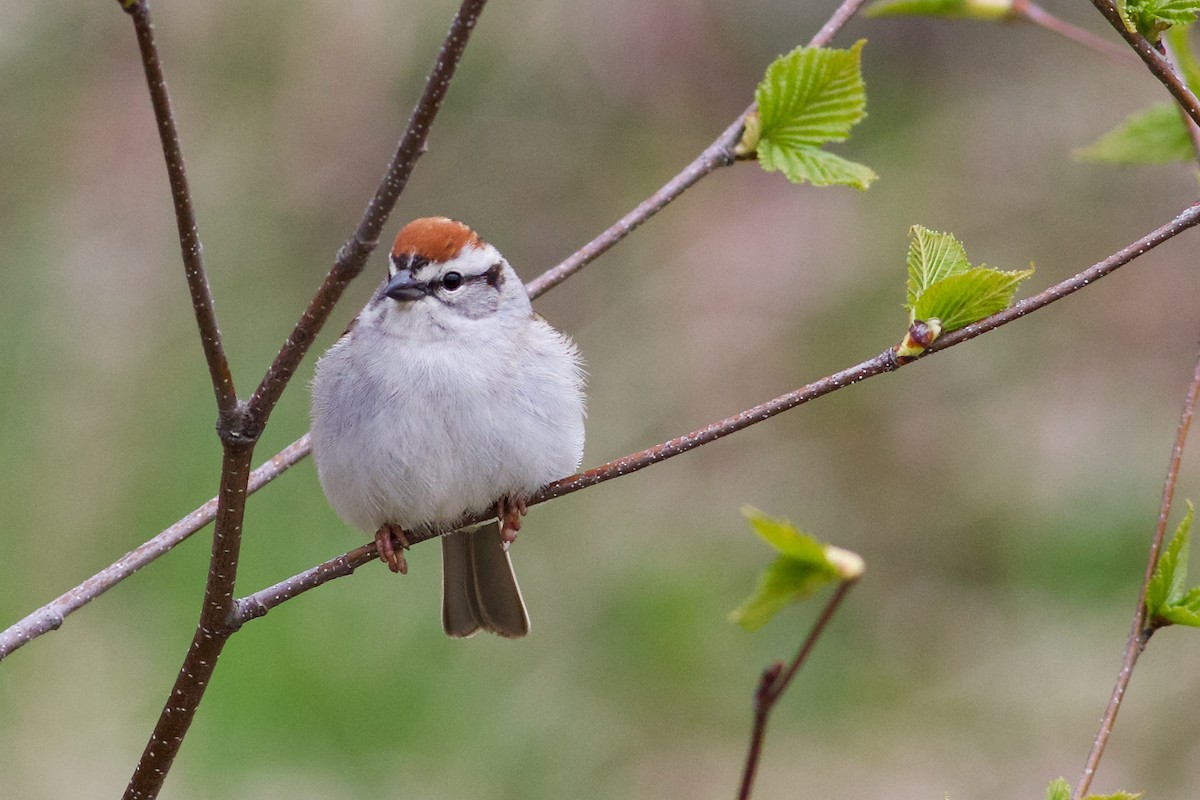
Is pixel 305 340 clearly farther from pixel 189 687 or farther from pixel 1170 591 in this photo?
pixel 1170 591

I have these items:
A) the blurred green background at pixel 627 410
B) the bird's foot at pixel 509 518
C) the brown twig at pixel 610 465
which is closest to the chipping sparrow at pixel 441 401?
the bird's foot at pixel 509 518

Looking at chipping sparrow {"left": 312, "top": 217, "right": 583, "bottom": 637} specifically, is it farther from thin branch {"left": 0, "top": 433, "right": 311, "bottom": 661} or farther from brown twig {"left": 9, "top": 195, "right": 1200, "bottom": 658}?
thin branch {"left": 0, "top": 433, "right": 311, "bottom": 661}

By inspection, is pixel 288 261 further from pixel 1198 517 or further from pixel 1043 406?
pixel 1198 517

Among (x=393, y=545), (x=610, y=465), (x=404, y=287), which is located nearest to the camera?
(x=610, y=465)

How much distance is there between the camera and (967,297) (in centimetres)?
156

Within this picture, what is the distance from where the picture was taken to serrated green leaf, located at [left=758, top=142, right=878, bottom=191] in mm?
1808

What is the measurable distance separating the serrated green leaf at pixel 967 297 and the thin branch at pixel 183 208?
0.79 meters

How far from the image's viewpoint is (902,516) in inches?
229

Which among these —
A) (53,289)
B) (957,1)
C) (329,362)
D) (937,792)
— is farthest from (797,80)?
(53,289)

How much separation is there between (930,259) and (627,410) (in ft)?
13.1

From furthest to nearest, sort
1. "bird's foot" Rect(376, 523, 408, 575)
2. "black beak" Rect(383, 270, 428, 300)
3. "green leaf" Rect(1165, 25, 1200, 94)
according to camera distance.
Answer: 1. "black beak" Rect(383, 270, 428, 300)
2. "bird's foot" Rect(376, 523, 408, 575)
3. "green leaf" Rect(1165, 25, 1200, 94)

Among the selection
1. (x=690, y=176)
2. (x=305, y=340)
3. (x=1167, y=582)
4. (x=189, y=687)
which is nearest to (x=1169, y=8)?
(x=1167, y=582)

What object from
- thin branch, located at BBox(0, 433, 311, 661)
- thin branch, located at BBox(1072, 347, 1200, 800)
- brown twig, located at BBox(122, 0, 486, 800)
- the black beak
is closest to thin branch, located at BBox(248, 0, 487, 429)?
brown twig, located at BBox(122, 0, 486, 800)

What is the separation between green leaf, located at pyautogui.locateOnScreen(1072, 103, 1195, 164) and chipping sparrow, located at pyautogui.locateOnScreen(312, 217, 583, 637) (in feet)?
3.55
